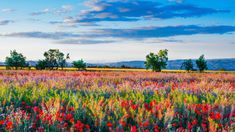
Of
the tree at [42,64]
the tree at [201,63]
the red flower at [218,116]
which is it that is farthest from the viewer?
the tree at [201,63]

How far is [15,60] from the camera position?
119m

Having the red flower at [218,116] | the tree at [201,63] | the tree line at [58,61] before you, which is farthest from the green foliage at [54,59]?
the red flower at [218,116]

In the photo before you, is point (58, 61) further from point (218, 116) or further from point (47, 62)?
point (218, 116)

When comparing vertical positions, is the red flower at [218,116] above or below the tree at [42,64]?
below

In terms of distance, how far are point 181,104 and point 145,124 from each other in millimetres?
1880

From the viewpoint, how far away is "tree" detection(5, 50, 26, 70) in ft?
382

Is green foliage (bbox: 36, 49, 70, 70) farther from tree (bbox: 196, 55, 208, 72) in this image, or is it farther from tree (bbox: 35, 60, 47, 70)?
tree (bbox: 196, 55, 208, 72)

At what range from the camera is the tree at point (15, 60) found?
116 metres

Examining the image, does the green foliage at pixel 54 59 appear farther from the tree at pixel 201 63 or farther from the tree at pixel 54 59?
the tree at pixel 201 63

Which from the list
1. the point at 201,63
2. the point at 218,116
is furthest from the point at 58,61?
the point at 218,116

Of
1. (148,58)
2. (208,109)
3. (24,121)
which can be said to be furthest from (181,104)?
(148,58)

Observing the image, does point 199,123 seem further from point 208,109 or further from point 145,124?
point 145,124

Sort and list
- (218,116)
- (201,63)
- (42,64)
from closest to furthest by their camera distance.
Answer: (218,116) → (42,64) → (201,63)

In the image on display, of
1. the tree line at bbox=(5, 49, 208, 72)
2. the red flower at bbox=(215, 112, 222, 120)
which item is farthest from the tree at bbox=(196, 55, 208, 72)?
the red flower at bbox=(215, 112, 222, 120)
